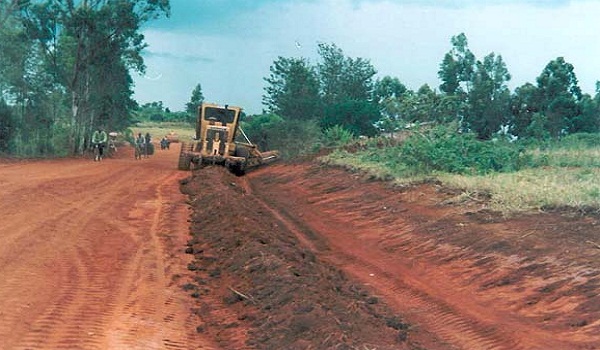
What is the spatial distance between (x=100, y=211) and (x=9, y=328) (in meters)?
9.67

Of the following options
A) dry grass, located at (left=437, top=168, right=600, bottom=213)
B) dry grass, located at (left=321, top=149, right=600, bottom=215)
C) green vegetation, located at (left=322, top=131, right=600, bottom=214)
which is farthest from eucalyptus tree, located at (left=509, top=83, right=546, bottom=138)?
dry grass, located at (left=437, top=168, right=600, bottom=213)

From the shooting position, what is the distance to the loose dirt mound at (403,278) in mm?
8422

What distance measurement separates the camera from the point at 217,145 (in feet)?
104

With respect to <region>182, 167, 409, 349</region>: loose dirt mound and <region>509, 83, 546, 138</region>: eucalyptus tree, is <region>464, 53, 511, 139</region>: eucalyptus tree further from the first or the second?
<region>182, 167, 409, 349</region>: loose dirt mound

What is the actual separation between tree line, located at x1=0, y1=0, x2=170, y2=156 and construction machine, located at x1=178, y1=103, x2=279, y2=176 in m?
11.8

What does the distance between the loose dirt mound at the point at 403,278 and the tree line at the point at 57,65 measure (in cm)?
2594

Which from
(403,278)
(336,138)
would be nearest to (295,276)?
(403,278)

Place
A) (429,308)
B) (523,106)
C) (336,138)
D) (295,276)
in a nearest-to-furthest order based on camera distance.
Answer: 1. (295,276)
2. (429,308)
3. (336,138)
4. (523,106)

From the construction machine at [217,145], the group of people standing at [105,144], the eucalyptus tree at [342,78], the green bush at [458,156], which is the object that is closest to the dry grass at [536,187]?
the green bush at [458,156]

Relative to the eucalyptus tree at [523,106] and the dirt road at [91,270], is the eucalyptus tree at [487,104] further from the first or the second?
the dirt road at [91,270]

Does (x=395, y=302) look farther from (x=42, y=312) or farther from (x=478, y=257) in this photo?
(x=42, y=312)

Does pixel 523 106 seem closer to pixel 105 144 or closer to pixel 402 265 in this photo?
pixel 105 144

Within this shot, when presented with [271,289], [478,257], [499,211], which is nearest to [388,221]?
[499,211]

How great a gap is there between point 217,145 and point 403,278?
20491 millimetres
